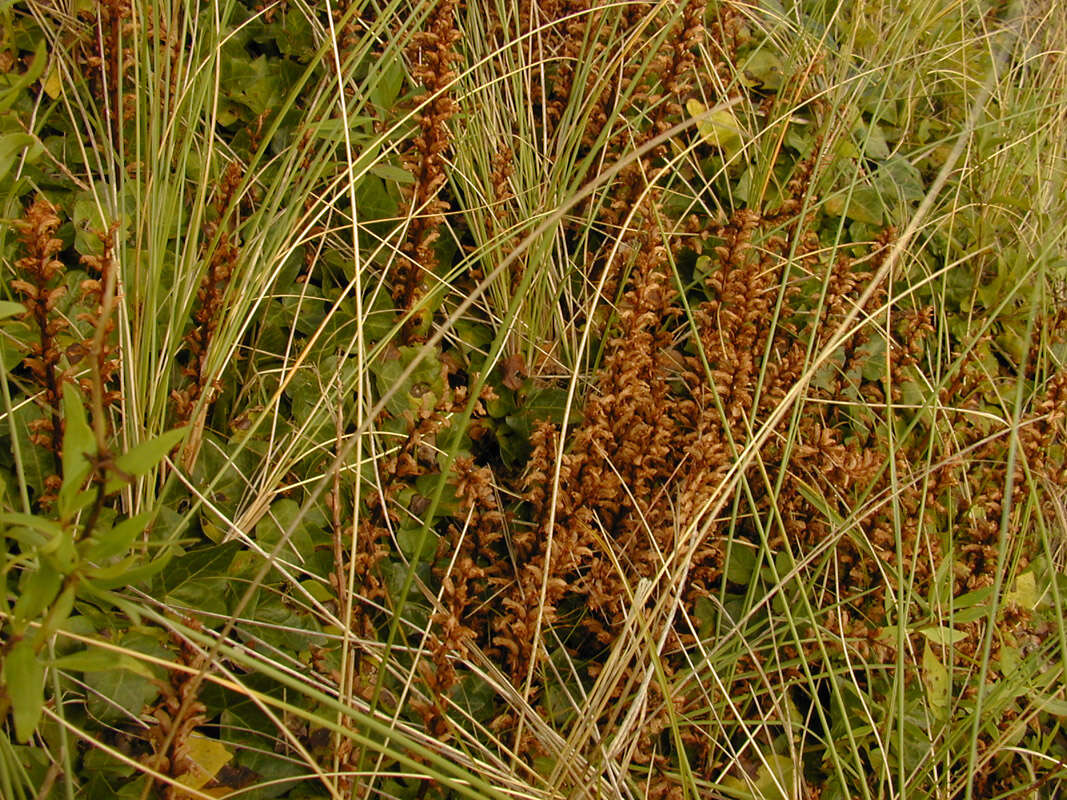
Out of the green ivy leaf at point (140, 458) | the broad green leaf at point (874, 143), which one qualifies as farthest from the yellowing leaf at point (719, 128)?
the green ivy leaf at point (140, 458)

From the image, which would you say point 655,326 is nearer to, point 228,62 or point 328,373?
point 328,373

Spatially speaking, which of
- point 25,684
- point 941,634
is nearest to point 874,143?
point 941,634

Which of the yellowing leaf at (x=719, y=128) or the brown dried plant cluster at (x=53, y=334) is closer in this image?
the brown dried plant cluster at (x=53, y=334)

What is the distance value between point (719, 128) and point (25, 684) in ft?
5.75

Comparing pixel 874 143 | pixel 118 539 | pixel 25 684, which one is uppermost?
pixel 874 143

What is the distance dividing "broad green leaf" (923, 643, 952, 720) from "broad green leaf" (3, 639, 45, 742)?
134 cm

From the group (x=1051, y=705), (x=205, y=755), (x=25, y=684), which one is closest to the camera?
(x=25, y=684)

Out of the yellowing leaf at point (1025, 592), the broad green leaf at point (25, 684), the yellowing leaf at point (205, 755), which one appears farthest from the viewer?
the yellowing leaf at point (1025, 592)

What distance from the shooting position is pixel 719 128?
2014mm

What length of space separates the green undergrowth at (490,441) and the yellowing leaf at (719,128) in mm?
13

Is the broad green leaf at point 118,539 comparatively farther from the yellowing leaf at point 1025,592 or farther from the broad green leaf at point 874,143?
the broad green leaf at point 874,143

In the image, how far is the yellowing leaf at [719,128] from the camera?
77.2 inches

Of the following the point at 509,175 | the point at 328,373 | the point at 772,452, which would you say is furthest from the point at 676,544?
the point at 509,175

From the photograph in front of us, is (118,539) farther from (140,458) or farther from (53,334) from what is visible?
(53,334)
